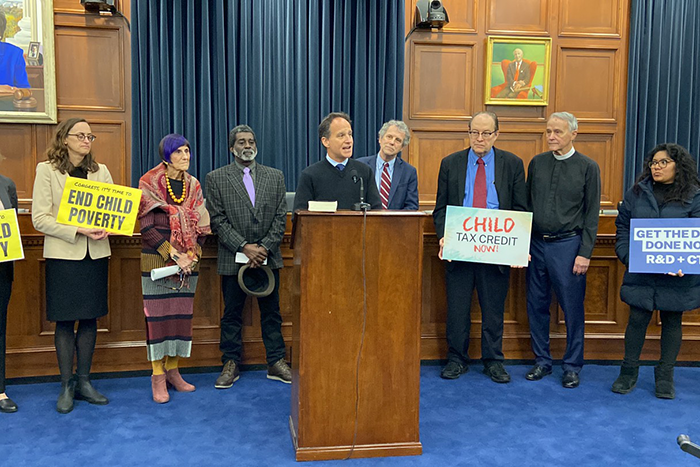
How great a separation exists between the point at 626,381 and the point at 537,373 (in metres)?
0.53

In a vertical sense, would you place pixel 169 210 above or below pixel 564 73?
below

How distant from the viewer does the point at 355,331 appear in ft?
8.66

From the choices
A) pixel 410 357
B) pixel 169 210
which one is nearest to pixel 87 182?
pixel 169 210

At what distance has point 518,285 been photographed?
14.5 ft

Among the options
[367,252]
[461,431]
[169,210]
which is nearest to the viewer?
[367,252]

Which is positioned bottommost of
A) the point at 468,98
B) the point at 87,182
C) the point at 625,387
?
the point at 625,387

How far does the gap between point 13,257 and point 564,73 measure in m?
4.02

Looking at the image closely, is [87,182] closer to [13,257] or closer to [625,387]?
[13,257]

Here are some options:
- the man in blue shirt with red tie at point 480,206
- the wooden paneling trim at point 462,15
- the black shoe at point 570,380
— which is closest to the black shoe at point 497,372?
the man in blue shirt with red tie at point 480,206

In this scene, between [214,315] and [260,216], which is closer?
[260,216]

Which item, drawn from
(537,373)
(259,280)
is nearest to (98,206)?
(259,280)

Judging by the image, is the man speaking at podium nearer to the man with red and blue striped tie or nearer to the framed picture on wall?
the man with red and blue striped tie

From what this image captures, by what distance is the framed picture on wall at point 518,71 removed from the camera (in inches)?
182

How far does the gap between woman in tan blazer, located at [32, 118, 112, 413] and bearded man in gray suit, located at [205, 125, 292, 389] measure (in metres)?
0.67
